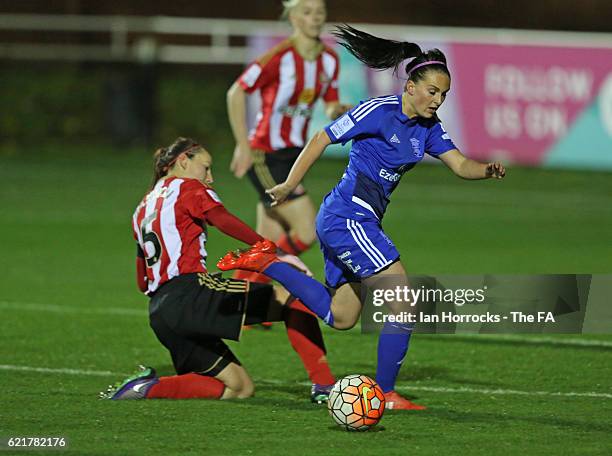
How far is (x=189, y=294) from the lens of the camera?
677 centimetres

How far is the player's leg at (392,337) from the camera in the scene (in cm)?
655

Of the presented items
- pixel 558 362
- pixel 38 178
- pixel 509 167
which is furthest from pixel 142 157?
pixel 558 362

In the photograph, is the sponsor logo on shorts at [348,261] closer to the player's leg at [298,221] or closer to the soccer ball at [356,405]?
the soccer ball at [356,405]

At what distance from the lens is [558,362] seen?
8000 mm

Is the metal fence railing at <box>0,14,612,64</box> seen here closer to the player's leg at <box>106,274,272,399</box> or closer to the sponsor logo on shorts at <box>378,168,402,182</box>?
the sponsor logo on shorts at <box>378,168,402,182</box>

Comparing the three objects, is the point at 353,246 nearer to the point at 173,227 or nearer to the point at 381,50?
the point at 173,227

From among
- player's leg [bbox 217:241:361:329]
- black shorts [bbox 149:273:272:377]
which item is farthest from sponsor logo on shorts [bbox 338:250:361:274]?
black shorts [bbox 149:273:272:377]

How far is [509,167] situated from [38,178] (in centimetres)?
701

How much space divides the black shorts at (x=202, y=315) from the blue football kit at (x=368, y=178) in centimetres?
48

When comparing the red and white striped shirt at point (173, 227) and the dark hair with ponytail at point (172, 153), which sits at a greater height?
the dark hair with ponytail at point (172, 153)

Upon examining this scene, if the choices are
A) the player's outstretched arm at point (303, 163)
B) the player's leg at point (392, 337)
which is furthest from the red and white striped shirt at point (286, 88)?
the player's leg at point (392, 337)

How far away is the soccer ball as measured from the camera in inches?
237

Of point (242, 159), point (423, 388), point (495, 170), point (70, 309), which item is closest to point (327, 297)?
point (423, 388)

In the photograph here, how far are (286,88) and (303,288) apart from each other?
129 inches
